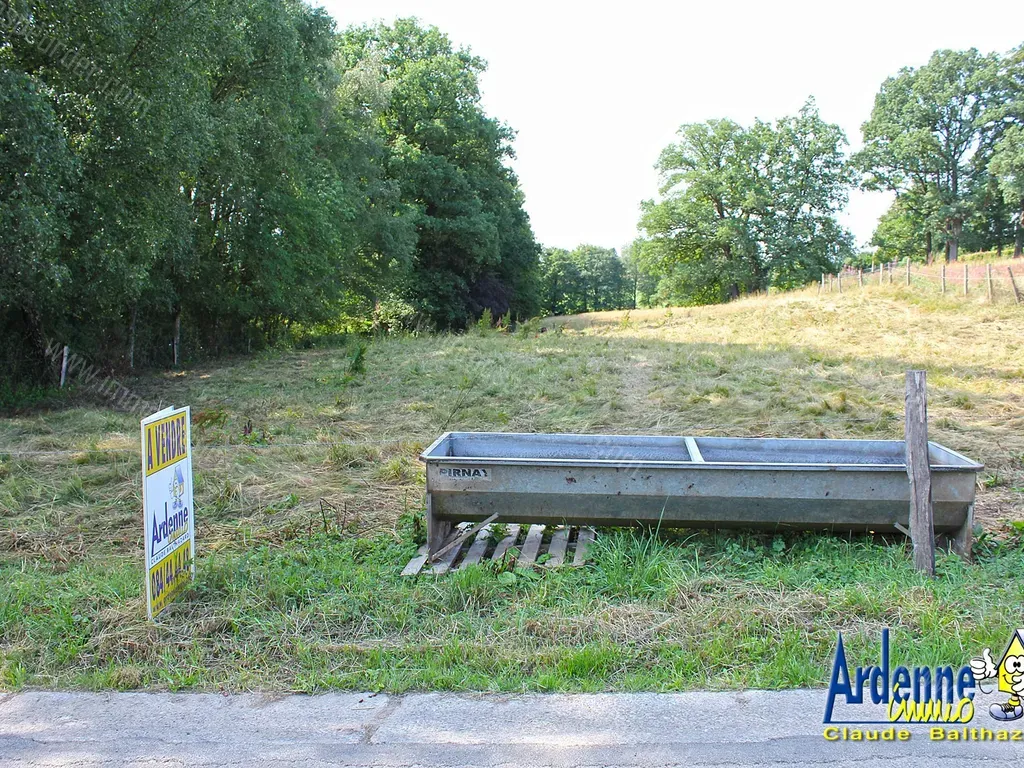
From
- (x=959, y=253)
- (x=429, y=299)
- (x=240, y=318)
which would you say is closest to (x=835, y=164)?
(x=959, y=253)

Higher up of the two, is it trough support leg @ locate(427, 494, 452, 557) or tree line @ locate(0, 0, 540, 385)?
tree line @ locate(0, 0, 540, 385)

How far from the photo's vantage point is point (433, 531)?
5.88m

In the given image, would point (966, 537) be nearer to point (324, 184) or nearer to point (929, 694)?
point (929, 694)

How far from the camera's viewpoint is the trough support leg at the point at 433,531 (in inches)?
229

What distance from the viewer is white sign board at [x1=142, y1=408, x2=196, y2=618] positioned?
4.42 meters

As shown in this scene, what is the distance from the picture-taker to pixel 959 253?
53875 mm

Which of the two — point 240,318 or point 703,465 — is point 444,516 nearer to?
point 703,465

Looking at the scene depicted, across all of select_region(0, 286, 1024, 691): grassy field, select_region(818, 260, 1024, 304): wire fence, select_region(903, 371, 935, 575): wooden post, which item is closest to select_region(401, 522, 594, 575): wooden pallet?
select_region(0, 286, 1024, 691): grassy field

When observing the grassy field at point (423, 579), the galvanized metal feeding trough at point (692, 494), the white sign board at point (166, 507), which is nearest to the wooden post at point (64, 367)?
the grassy field at point (423, 579)

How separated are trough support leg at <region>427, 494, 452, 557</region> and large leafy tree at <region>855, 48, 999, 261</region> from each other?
2175 inches

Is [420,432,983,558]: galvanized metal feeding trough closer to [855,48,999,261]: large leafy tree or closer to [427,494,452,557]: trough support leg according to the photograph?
[427,494,452,557]: trough support leg

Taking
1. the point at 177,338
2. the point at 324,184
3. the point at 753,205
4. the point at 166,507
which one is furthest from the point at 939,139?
the point at 166,507

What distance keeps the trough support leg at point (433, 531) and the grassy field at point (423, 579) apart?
0.70 feet

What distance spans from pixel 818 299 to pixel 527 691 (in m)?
28.3
